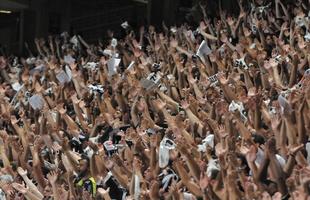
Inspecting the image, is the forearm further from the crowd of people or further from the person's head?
the person's head

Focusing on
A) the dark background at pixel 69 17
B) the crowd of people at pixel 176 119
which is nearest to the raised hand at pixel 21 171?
the crowd of people at pixel 176 119

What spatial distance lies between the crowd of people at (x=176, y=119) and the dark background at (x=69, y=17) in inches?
128

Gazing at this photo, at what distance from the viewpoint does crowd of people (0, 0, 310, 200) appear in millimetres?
2783

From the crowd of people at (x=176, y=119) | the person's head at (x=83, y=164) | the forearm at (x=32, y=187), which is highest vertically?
the crowd of people at (x=176, y=119)

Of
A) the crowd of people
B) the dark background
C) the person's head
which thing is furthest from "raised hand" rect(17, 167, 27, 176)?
the dark background

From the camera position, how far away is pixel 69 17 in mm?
11594

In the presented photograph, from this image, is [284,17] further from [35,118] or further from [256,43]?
[35,118]

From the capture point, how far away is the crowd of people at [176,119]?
2783mm

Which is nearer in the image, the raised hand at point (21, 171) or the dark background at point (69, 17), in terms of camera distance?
the raised hand at point (21, 171)

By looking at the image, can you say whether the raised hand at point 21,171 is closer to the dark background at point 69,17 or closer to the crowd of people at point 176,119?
the crowd of people at point 176,119

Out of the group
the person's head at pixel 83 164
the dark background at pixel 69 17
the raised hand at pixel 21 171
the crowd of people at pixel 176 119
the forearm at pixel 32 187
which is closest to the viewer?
the crowd of people at pixel 176 119

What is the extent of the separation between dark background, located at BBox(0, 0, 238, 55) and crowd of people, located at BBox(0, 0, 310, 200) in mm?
3249

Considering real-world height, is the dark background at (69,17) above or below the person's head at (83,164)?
above

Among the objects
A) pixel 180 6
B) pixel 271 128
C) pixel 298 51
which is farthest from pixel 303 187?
pixel 180 6
